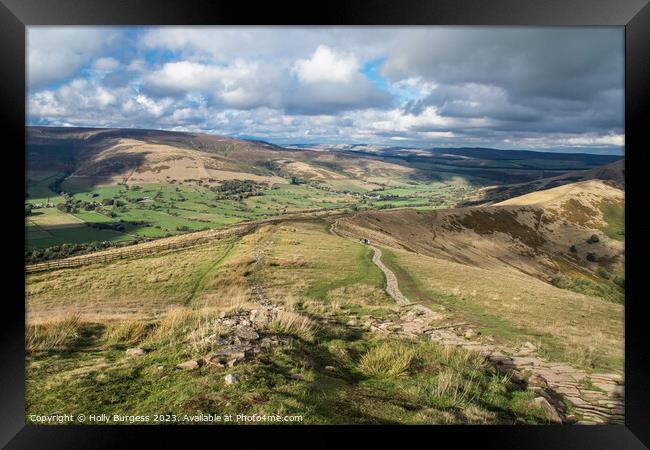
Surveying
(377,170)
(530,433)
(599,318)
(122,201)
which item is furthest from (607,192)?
(377,170)

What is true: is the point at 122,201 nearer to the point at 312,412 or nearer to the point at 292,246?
the point at 292,246

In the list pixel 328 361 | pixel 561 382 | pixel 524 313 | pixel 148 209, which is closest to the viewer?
pixel 561 382

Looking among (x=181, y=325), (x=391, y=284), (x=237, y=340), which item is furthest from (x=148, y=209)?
(x=237, y=340)

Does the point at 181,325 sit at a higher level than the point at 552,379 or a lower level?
higher

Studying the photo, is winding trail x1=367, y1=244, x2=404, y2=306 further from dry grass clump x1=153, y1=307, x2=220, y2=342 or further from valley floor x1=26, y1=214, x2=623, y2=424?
dry grass clump x1=153, y1=307, x2=220, y2=342

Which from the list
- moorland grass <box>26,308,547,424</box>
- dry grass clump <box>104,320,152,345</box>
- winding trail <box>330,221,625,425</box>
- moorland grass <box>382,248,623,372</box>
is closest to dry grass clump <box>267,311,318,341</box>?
moorland grass <box>26,308,547,424</box>

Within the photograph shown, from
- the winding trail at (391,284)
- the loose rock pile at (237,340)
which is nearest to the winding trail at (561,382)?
the loose rock pile at (237,340)

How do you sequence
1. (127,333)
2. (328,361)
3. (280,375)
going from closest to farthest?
(280,375)
(328,361)
(127,333)

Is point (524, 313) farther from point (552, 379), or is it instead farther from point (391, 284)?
point (552, 379)
